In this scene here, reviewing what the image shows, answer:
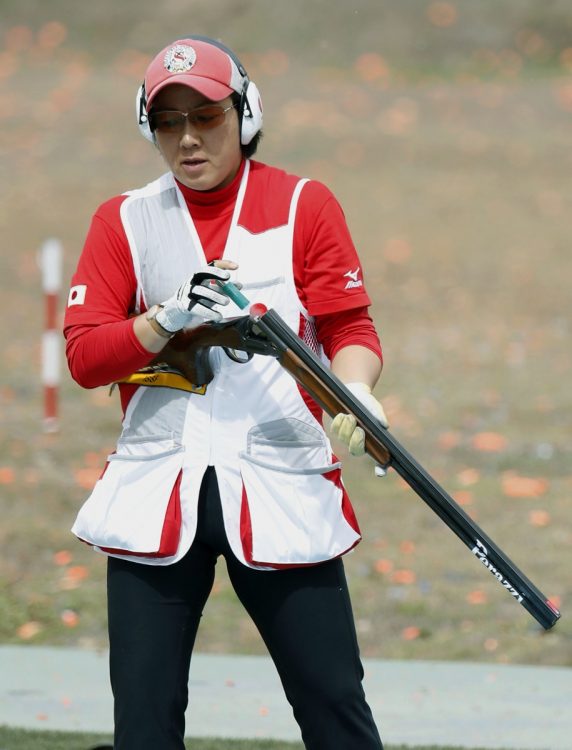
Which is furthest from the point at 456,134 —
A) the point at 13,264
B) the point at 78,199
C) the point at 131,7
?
the point at 131,7

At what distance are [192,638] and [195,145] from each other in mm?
1069

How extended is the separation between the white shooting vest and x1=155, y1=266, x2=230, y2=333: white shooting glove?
16 cm

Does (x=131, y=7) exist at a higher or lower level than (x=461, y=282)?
higher

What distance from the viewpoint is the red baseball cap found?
3.19 m

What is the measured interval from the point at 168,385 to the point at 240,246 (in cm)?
34

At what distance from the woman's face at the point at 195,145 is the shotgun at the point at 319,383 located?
326mm

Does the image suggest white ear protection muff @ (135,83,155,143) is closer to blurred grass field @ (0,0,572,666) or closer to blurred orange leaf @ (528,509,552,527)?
blurred grass field @ (0,0,572,666)

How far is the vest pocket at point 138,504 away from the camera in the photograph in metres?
3.15

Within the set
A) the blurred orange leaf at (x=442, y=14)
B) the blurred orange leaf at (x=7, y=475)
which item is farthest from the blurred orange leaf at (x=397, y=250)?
the blurred orange leaf at (x=442, y=14)

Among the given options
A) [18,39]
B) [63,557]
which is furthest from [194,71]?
[18,39]

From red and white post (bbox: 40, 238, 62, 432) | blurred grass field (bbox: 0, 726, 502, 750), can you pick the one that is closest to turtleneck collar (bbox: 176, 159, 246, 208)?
Answer: blurred grass field (bbox: 0, 726, 502, 750)

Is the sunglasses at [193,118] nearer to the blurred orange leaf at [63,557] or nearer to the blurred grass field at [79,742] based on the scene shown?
the blurred grass field at [79,742]

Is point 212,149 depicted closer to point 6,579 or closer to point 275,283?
point 275,283

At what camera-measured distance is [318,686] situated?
3152 millimetres
